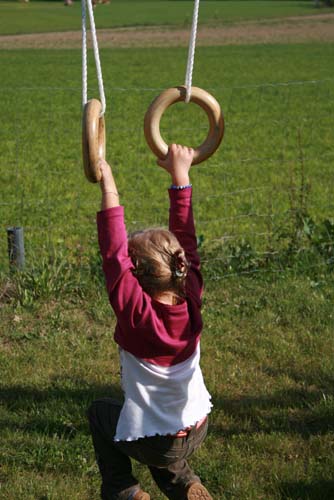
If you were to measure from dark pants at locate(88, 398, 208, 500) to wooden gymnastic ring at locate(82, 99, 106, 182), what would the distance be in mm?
855

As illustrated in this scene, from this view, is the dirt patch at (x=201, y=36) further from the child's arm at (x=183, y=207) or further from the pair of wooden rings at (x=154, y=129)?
the child's arm at (x=183, y=207)

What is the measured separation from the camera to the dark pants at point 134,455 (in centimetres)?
265

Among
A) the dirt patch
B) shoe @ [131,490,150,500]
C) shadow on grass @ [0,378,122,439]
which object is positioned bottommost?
shadow on grass @ [0,378,122,439]

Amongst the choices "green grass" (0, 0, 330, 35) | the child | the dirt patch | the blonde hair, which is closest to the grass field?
the child

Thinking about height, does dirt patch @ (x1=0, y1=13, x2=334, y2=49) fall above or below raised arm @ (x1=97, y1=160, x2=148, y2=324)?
above

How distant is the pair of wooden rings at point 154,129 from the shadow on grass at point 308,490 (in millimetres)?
1377

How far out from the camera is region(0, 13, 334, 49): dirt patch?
110 feet

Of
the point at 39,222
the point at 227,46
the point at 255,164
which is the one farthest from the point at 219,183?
the point at 227,46

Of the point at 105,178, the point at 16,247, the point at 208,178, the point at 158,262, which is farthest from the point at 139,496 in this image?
the point at 208,178

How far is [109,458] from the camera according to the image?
2.88 m

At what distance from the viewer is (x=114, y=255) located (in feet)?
7.95

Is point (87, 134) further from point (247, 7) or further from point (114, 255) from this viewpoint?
point (247, 7)

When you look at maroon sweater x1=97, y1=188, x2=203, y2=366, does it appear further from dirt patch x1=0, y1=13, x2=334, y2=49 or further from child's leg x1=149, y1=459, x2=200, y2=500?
dirt patch x1=0, y1=13, x2=334, y2=49

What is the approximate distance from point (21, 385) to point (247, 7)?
54992 millimetres
